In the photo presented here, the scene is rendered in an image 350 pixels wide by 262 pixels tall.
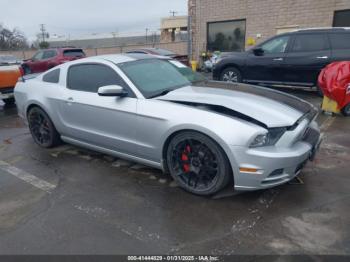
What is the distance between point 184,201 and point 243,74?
20.6ft

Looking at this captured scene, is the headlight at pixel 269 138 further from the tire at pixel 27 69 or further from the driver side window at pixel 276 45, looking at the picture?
the tire at pixel 27 69

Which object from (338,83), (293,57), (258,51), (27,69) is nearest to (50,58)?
(27,69)

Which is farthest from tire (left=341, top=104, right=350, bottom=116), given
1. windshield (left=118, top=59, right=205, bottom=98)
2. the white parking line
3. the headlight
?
the white parking line

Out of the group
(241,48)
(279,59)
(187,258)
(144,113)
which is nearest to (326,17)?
(241,48)

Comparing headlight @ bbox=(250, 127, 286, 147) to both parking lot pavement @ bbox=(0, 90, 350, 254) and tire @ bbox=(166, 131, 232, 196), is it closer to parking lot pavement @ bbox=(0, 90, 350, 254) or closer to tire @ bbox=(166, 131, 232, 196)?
tire @ bbox=(166, 131, 232, 196)

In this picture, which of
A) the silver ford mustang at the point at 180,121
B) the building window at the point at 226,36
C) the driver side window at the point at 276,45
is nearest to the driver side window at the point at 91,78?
the silver ford mustang at the point at 180,121

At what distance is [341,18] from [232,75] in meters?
→ 5.73

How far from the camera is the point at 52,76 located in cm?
463

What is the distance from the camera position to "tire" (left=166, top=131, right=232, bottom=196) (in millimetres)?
2969

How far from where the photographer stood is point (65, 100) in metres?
4.23

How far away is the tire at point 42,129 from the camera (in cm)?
466

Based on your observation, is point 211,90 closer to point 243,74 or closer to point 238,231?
point 238,231

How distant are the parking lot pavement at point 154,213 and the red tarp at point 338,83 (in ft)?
7.66

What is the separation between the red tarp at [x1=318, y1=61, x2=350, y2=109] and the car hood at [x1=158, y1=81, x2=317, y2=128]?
2.89 m
